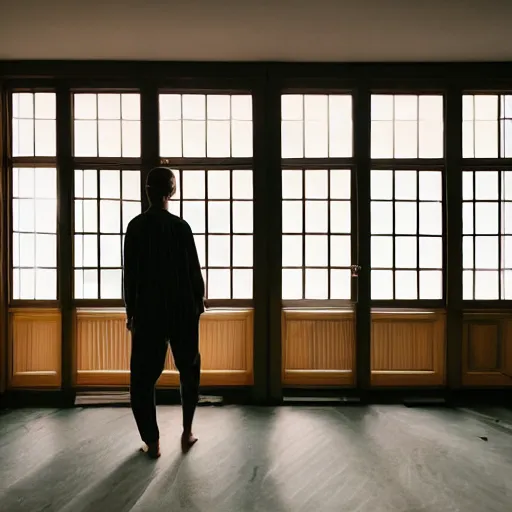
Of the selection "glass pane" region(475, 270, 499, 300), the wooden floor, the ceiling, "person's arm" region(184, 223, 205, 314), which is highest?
the ceiling

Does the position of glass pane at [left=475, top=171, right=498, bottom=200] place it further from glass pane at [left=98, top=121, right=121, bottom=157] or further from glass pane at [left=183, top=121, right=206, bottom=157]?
glass pane at [left=98, top=121, right=121, bottom=157]

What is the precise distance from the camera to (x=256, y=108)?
3.95m

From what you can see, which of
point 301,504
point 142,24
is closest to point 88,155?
point 142,24

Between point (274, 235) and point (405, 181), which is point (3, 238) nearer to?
point (274, 235)

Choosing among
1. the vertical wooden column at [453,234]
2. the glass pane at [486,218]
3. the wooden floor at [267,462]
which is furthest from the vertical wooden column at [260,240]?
the glass pane at [486,218]

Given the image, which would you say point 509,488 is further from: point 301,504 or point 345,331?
point 345,331

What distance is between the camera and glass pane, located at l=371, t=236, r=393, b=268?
13.5 feet

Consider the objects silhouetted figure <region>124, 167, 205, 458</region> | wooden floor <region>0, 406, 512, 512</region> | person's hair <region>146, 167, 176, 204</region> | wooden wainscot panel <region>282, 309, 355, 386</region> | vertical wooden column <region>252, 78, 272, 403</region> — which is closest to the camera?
wooden floor <region>0, 406, 512, 512</region>

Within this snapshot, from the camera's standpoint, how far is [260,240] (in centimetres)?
398

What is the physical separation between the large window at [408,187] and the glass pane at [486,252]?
0.35m

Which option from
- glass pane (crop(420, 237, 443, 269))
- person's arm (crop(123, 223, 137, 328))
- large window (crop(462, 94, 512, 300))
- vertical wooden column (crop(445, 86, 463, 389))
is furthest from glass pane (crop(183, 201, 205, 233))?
large window (crop(462, 94, 512, 300))

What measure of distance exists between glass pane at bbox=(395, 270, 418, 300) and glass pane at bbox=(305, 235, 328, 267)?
70 centimetres

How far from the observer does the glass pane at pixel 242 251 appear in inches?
160

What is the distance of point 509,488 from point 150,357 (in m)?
2.20
